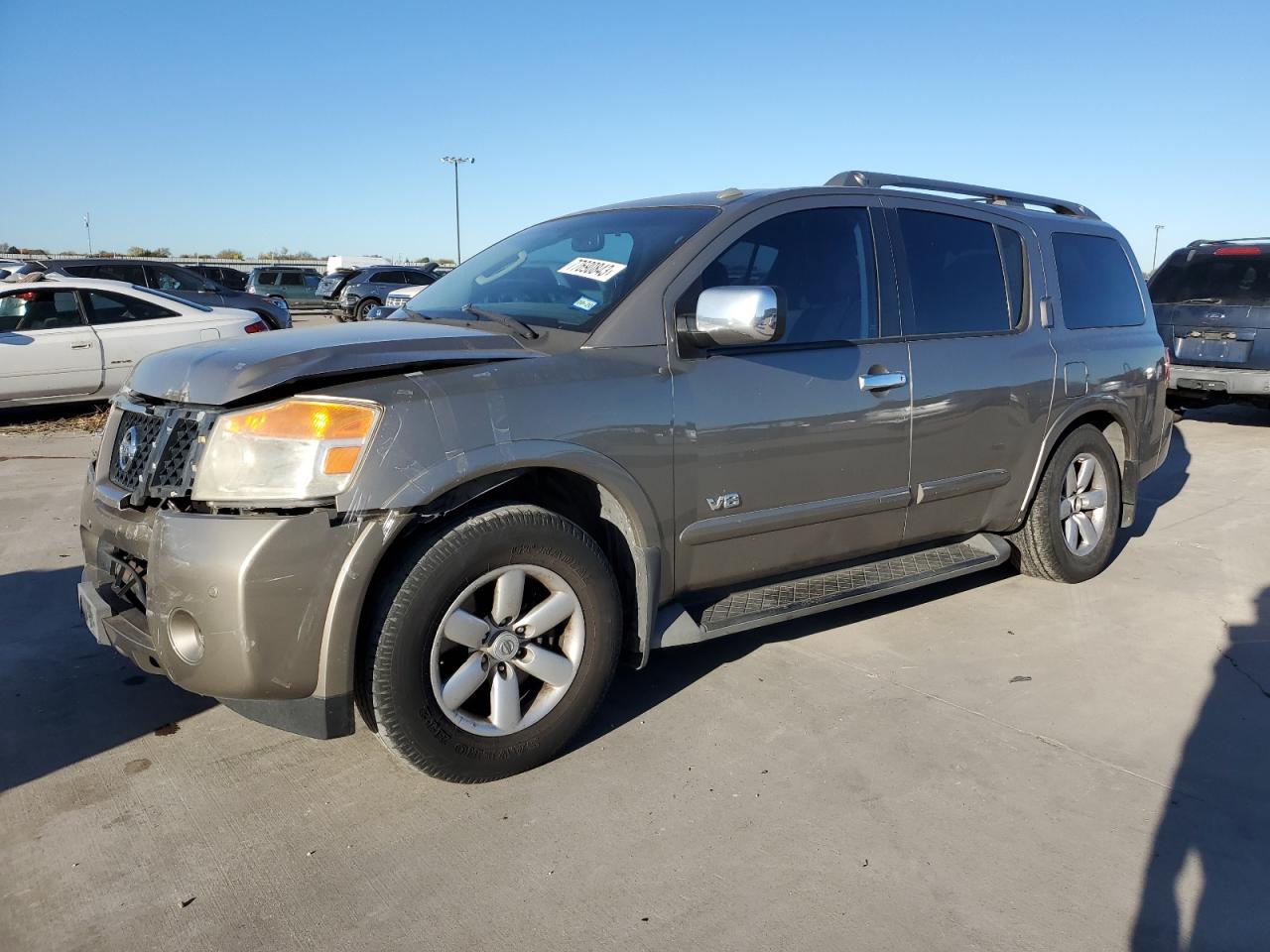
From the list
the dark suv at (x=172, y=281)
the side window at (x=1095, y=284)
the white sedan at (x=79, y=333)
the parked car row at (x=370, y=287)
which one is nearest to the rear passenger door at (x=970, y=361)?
the side window at (x=1095, y=284)

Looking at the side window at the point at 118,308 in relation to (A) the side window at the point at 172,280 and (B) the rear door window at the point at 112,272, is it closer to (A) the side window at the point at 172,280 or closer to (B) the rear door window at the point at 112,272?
(B) the rear door window at the point at 112,272

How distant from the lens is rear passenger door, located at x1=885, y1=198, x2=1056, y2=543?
4.16 meters

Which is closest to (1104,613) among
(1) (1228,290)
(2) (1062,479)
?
(2) (1062,479)

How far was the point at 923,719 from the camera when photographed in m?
3.56

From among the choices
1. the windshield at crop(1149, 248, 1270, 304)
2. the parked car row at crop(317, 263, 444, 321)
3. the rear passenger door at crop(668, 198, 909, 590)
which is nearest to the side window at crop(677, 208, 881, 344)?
the rear passenger door at crop(668, 198, 909, 590)

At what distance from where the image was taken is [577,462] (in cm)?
310

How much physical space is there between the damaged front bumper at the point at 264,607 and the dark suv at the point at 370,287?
24.7 metres

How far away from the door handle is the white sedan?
737 cm

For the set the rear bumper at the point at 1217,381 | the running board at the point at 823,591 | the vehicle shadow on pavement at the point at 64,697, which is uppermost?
the rear bumper at the point at 1217,381

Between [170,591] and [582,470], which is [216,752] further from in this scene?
[582,470]

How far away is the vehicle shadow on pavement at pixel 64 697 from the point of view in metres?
3.26

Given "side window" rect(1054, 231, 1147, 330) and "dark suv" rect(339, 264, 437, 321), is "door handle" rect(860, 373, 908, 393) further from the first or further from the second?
"dark suv" rect(339, 264, 437, 321)

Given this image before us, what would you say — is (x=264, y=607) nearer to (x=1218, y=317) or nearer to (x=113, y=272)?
(x=1218, y=317)

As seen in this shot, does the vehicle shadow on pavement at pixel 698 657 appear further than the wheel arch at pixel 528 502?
Yes
